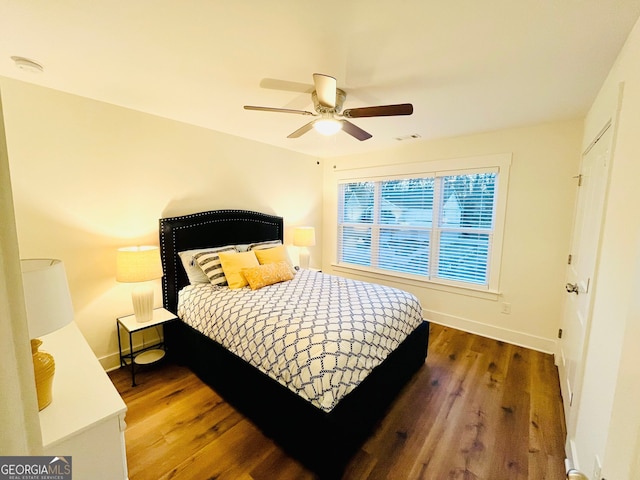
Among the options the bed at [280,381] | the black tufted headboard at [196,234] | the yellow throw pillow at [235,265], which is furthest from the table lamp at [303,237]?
the yellow throw pillow at [235,265]

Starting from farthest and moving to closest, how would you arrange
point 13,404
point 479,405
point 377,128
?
point 377,128 → point 479,405 → point 13,404

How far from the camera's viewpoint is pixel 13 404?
41cm

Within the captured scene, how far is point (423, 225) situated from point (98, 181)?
3553 mm

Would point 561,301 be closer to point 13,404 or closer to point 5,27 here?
point 13,404

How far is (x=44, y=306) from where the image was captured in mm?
1015

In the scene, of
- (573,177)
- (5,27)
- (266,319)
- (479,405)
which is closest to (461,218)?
(573,177)

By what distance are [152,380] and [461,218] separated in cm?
365

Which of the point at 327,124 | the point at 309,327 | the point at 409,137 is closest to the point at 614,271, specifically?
the point at 309,327

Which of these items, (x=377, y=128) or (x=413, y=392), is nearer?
(x=413, y=392)

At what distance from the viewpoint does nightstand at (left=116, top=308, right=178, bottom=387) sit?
7.53ft

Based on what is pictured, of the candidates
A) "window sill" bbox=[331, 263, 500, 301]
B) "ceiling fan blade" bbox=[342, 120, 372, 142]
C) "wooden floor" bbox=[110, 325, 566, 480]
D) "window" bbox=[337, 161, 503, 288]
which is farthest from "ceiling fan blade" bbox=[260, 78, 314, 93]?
"window sill" bbox=[331, 263, 500, 301]

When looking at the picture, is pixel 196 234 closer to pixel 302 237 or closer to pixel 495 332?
pixel 302 237

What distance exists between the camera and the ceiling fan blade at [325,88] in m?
1.51

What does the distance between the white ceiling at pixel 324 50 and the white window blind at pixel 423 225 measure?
1042 mm
